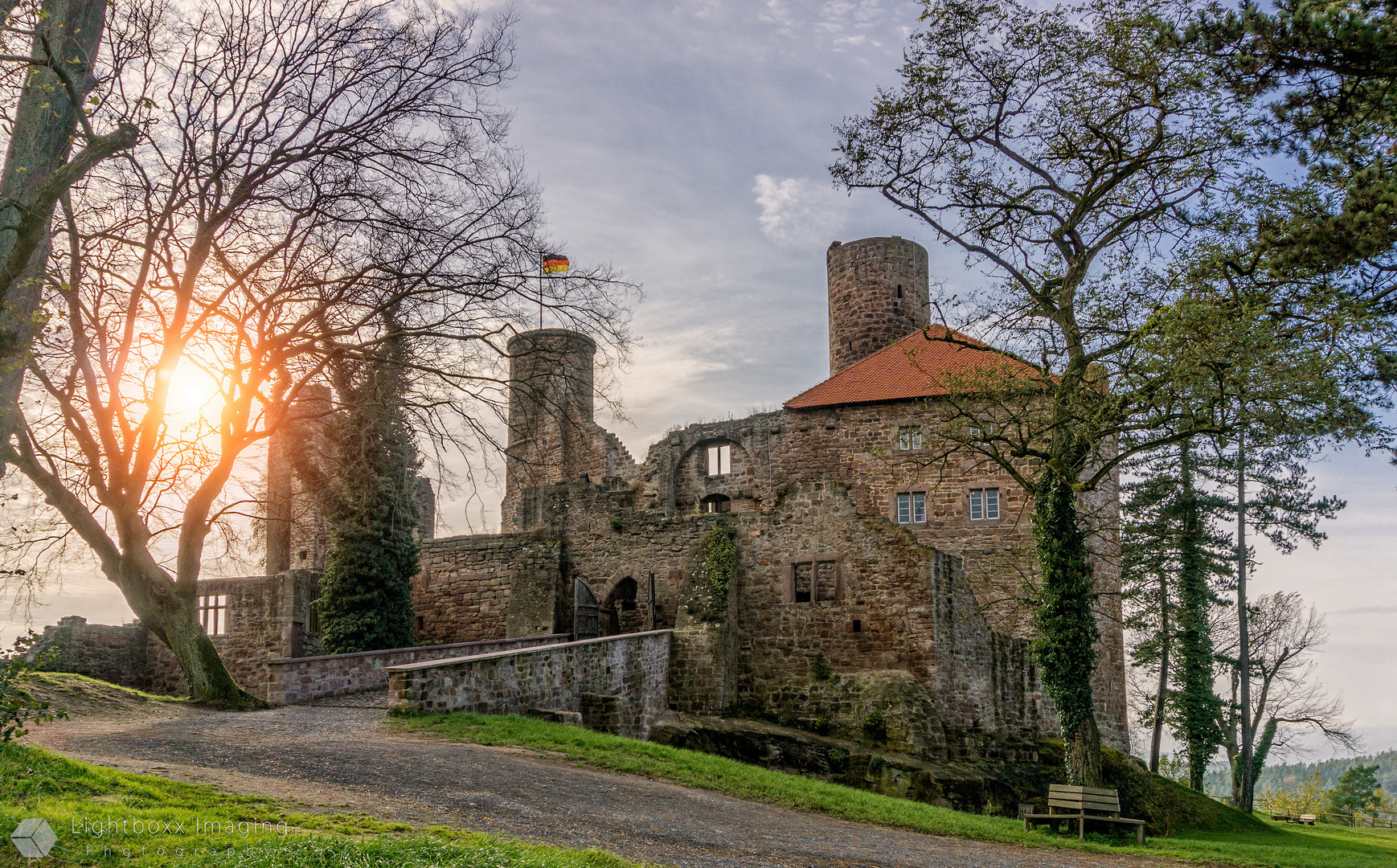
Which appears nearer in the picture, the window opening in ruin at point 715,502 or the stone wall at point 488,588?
the stone wall at point 488,588

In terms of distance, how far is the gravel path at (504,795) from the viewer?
8.41 meters

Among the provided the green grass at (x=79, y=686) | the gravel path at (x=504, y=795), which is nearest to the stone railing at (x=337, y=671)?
the green grass at (x=79, y=686)

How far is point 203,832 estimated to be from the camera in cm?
688

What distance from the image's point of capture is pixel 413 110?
599 inches

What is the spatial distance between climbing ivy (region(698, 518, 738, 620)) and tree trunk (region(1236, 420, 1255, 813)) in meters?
15.2

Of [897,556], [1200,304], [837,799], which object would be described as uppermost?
A: [1200,304]

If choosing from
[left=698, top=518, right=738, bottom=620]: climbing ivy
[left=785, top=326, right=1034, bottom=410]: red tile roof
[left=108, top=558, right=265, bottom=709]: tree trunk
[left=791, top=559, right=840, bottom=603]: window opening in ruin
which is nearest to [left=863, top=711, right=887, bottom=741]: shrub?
[left=791, top=559, right=840, bottom=603]: window opening in ruin

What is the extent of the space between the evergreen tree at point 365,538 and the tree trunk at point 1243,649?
2212cm

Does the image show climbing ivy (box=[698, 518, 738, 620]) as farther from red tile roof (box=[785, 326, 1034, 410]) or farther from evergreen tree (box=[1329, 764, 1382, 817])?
evergreen tree (box=[1329, 764, 1382, 817])

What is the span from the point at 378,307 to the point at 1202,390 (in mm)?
12220

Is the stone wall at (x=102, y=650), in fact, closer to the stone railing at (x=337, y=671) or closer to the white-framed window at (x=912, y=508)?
the stone railing at (x=337, y=671)

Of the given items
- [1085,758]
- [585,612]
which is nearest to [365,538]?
[585,612]

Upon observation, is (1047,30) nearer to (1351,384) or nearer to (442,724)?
(1351,384)

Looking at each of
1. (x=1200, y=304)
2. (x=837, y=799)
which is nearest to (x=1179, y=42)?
(x=1200, y=304)
